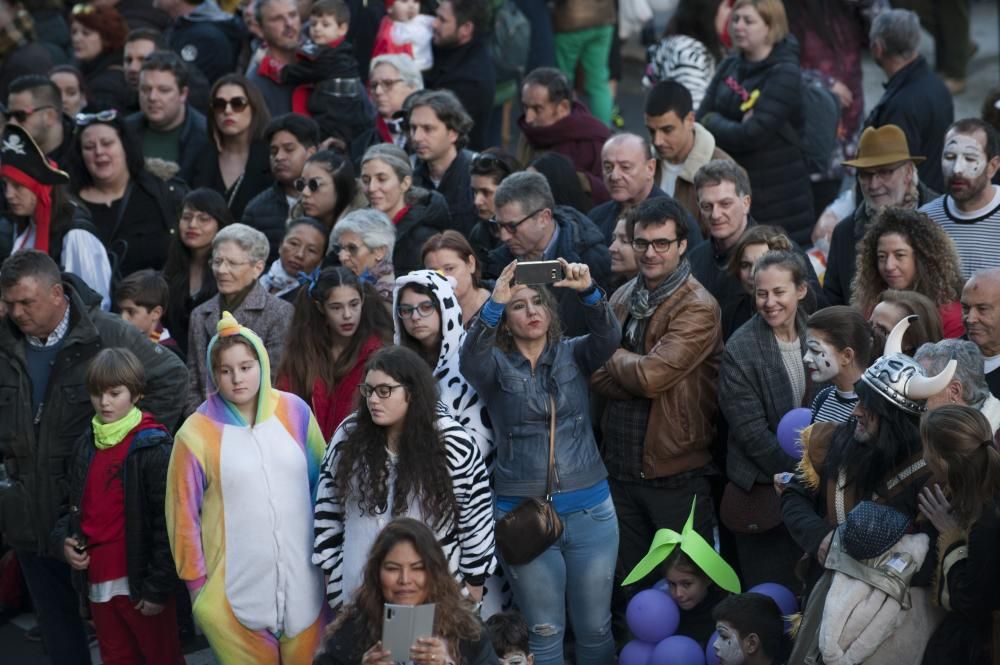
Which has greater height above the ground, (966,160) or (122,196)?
(122,196)

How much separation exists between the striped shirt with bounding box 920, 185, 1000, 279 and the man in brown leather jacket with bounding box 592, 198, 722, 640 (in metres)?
1.32

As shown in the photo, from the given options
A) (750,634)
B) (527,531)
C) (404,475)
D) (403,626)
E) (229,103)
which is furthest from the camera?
(229,103)

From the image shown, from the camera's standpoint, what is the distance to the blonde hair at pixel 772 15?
9.02 metres

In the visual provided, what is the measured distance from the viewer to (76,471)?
270 inches

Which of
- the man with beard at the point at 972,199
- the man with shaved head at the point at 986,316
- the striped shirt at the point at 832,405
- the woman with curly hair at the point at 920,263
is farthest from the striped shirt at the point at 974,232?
the striped shirt at the point at 832,405

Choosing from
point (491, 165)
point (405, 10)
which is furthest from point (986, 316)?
point (405, 10)

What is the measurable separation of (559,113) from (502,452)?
10.1 feet

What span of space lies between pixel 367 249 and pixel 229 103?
7.66ft

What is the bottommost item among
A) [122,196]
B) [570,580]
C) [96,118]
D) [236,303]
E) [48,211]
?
[570,580]

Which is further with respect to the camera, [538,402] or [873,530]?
[538,402]

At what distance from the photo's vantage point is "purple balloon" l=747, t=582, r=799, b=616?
6.34m

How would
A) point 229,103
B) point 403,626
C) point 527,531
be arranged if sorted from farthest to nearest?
point 229,103
point 527,531
point 403,626

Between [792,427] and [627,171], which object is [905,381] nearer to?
[792,427]

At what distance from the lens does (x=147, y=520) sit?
22.1 feet
